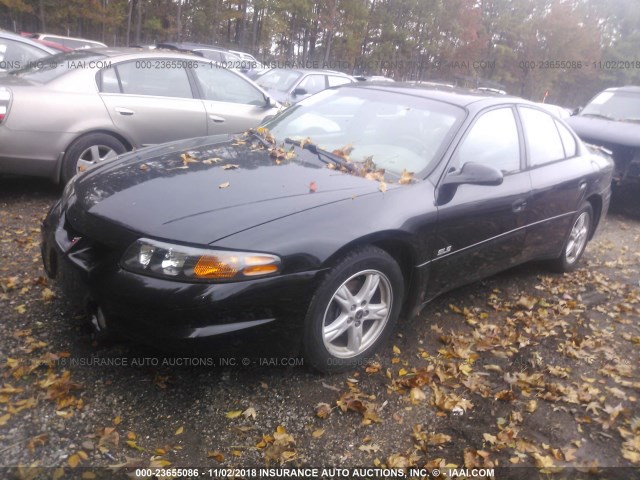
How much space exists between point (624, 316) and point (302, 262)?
309cm

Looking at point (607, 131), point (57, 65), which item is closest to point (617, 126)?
point (607, 131)

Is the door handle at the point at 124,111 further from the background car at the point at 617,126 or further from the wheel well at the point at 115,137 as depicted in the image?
the background car at the point at 617,126

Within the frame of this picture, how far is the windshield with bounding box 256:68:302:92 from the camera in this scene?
38.9 ft

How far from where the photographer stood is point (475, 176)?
3270 millimetres

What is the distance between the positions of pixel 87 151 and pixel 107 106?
49 cm

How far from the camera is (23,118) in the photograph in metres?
4.79

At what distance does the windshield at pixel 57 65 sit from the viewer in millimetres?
5281

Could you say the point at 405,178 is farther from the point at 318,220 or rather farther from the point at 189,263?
the point at 189,263

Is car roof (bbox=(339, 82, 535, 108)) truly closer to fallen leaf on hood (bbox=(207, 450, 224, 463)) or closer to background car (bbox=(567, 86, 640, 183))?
fallen leaf on hood (bbox=(207, 450, 224, 463))

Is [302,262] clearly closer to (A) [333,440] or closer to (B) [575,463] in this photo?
(A) [333,440]

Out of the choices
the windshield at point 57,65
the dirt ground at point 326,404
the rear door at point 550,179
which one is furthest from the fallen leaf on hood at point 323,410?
the windshield at point 57,65

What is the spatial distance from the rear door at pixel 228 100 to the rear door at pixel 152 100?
0.13 m

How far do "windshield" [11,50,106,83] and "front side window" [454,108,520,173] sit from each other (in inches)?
153

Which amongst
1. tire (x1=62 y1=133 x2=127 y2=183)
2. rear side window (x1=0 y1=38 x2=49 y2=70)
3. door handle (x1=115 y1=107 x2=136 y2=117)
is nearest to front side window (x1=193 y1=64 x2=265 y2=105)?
door handle (x1=115 y1=107 x2=136 y2=117)
